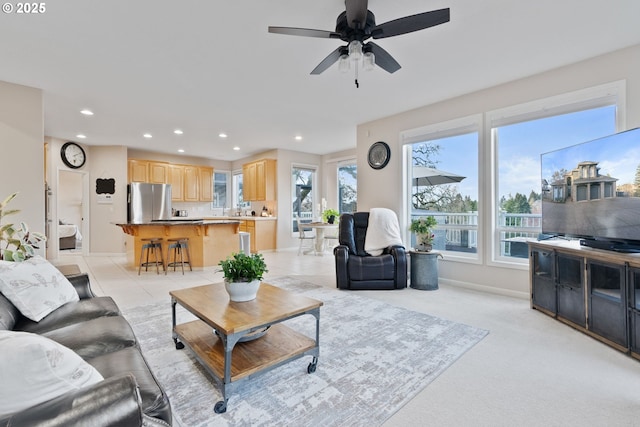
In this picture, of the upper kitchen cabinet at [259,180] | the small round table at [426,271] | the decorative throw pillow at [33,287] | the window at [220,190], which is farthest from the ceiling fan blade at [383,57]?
the window at [220,190]

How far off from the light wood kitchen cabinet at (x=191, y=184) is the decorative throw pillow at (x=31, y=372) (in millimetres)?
7996

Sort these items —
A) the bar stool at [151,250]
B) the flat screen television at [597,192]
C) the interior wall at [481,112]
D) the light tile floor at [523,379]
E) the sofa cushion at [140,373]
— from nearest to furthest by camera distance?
the sofa cushion at [140,373]
the light tile floor at [523,379]
the flat screen television at [597,192]
the interior wall at [481,112]
the bar stool at [151,250]

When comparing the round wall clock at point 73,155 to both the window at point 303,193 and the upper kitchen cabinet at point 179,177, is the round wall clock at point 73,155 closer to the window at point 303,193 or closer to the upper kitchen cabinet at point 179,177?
the upper kitchen cabinet at point 179,177

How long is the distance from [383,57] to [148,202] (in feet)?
22.0

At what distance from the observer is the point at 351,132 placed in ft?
19.4

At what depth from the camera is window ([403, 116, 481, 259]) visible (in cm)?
410

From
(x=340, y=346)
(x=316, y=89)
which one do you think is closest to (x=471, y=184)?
(x=316, y=89)

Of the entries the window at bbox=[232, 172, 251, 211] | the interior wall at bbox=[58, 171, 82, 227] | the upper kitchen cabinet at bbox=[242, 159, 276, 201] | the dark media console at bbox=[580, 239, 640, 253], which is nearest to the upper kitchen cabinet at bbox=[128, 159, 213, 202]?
the window at bbox=[232, 172, 251, 211]

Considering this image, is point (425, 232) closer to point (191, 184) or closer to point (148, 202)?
point (148, 202)

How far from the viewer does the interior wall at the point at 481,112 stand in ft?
9.43

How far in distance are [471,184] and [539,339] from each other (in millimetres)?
2243

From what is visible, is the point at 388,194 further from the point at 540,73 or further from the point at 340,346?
the point at 340,346

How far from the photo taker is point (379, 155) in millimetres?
5039

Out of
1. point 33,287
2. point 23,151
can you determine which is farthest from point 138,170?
point 33,287
